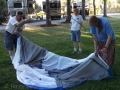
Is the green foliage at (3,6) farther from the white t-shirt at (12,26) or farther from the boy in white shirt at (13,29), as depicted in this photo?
the white t-shirt at (12,26)

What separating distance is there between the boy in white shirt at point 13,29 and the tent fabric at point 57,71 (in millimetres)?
430

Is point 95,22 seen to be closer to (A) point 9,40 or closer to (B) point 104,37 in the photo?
(B) point 104,37

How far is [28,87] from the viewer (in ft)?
16.8

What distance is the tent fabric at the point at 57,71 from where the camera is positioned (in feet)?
17.0

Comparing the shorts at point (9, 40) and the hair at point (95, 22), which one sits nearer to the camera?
the hair at point (95, 22)

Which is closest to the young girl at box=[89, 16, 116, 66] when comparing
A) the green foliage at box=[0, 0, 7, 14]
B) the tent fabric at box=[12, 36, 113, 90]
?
the tent fabric at box=[12, 36, 113, 90]

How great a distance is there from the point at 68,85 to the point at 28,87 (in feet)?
2.60

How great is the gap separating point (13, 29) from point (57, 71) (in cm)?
172

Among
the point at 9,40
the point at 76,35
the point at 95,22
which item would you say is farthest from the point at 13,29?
the point at 76,35

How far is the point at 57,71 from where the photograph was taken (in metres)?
5.80

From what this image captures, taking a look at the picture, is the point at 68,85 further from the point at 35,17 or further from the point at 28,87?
the point at 35,17

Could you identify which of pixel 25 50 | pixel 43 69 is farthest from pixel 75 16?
pixel 43 69

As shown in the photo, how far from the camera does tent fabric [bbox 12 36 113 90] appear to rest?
5.19 metres

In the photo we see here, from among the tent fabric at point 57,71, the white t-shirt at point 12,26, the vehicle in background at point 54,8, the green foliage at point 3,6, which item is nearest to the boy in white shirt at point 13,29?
the white t-shirt at point 12,26
